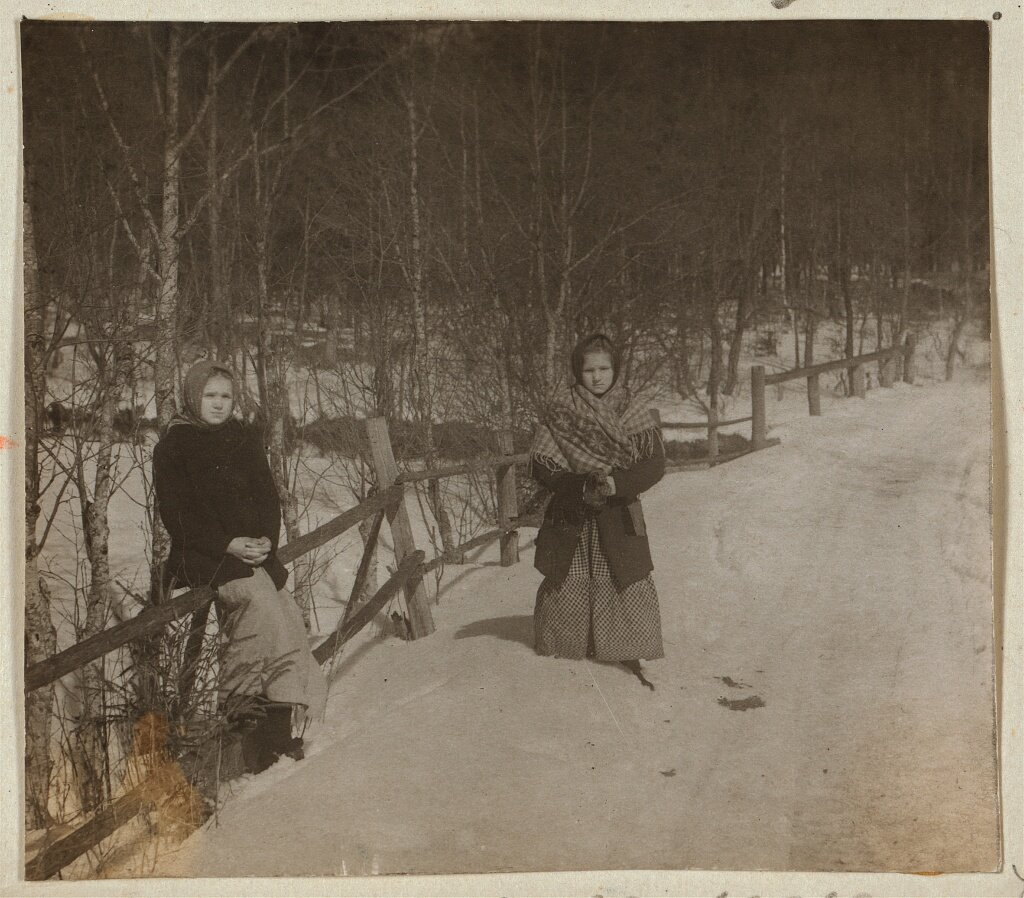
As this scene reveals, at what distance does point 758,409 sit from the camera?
27.8 ft

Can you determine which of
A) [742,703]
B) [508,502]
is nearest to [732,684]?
[742,703]

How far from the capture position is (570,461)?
348 centimetres

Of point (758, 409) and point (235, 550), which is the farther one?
point (758, 409)

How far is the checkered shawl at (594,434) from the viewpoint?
3.44 metres

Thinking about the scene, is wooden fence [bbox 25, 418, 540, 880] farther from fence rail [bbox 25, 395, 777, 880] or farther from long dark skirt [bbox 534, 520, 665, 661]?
long dark skirt [bbox 534, 520, 665, 661]

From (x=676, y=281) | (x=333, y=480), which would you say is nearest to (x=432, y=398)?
(x=333, y=480)

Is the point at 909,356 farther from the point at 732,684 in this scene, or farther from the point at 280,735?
the point at 280,735

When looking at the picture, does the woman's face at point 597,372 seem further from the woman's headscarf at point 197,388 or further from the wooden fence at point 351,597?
the woman's headscarf at point 197,388

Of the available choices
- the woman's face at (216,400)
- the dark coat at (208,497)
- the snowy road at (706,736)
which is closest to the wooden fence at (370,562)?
the dark coat at (208,497)

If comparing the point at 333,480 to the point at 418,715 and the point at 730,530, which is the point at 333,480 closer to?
the point at 730,530

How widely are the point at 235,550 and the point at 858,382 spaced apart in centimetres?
638

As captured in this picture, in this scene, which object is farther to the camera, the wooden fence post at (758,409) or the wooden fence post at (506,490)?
the wooden fence post at (758,409)

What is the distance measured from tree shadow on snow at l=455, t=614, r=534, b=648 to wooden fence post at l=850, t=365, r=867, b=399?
14.9 feet

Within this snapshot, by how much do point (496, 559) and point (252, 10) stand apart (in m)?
3.12
